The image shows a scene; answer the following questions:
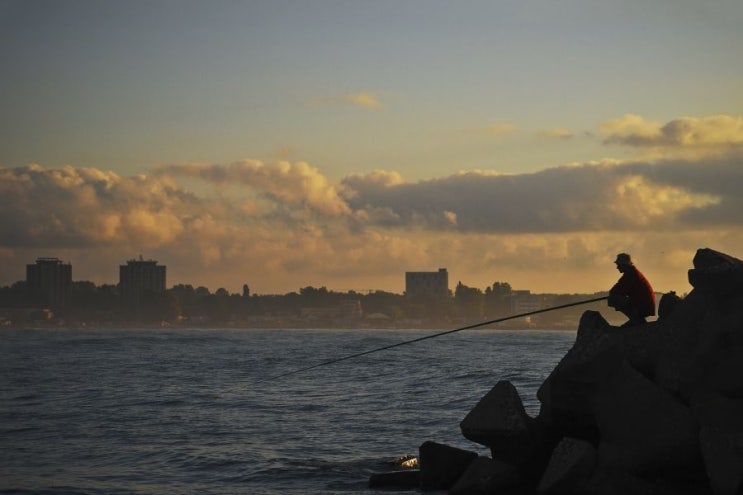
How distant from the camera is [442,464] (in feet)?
44.3

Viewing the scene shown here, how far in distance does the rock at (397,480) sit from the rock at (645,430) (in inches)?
128

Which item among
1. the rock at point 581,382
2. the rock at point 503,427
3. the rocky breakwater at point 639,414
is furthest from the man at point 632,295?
the rock at point 503,427

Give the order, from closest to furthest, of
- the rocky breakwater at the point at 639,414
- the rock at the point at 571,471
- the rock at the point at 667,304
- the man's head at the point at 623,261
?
1. the rocky breakwater at the point at 639,414
2. the rock at the point at 571,471
3. the rock at the point at 667,304
4. the man's head at the point at 623,261

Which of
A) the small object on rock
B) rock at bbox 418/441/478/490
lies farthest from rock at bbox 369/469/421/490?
the small object on rock

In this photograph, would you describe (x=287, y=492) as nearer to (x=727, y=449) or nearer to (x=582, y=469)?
(x=582, y=469)

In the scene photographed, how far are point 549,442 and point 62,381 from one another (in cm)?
3071

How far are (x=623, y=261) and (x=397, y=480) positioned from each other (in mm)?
4192

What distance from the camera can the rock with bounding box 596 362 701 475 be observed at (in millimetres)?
10891

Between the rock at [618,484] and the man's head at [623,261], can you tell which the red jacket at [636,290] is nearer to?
the man's head at [623,261]

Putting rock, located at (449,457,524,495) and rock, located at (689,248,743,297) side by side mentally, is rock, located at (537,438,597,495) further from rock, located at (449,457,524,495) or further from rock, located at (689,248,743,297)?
rock, located at (689,248,743,297)

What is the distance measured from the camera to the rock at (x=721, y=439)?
10.2 metres

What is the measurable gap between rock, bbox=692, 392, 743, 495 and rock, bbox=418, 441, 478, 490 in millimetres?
3413

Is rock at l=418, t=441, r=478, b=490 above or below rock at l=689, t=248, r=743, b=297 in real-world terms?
below

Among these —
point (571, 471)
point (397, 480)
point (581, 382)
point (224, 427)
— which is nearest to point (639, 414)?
point (571, 471)
